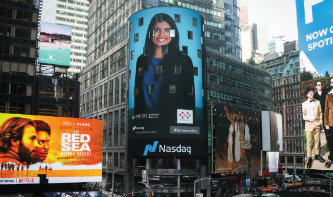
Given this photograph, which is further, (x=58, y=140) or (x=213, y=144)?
(x=213, y=144)

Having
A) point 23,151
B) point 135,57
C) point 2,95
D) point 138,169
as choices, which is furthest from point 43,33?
point 138,169

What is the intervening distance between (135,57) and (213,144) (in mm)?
25324

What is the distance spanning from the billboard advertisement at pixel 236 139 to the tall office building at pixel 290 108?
182 ft

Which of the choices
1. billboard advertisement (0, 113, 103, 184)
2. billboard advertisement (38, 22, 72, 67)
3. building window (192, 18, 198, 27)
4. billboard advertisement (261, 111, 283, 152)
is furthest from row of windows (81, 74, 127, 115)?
billboard advertisement (261, 111, 283, 152)

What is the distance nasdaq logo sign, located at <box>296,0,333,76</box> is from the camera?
116ft

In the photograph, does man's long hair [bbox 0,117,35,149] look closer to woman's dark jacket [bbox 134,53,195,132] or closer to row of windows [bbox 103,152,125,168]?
woman's dark jacket [bbox 134,53,195,132]

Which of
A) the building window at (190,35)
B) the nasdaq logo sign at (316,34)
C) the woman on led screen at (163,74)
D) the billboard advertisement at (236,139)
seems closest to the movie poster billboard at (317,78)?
the nasdaq logo sign at (316,34)

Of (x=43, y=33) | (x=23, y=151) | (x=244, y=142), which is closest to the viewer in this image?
(x=23, y=151)

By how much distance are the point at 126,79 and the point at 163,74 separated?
15.3 metres

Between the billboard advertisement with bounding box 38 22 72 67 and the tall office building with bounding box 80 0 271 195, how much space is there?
19976mm

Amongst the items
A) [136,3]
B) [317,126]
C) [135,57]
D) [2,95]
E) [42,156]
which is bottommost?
[42,156]

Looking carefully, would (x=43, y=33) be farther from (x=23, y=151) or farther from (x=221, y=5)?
(x=221, y=5)

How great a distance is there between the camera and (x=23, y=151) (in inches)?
1984

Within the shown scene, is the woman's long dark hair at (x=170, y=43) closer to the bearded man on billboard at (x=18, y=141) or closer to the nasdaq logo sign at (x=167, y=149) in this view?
the nasdaq logo sign at (x=167, y=149)
